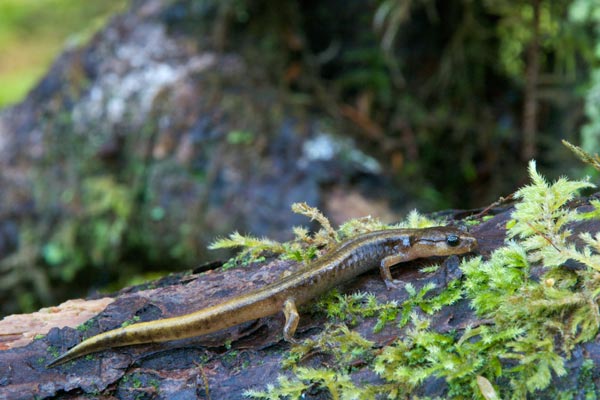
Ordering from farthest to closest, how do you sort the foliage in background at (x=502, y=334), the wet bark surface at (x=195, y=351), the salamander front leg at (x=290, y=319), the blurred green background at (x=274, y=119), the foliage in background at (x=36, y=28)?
1. the foliage in background at (x=36, y=28)
2. the blurred green background at (x=274, y=119)
3. the salamander front leg at (x=290, y=319)
4. the wet bark surface at (x=195, y=351)
5. the foliage in background at (x=502, y=334)

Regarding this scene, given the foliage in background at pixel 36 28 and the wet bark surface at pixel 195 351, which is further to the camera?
the foliage in background at pixel 36 28

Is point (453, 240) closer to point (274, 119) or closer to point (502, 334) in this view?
point (502, 334)

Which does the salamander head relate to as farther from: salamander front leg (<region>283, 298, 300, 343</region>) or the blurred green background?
the blurred green background

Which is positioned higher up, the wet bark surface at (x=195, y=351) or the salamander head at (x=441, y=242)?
the salamander head at (x=441, y=242)

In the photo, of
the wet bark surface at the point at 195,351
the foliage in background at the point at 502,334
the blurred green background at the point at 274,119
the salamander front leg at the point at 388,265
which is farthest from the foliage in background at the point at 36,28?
the foliage in background at the point at 502,334

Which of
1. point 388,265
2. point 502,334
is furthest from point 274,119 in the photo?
point 502,334

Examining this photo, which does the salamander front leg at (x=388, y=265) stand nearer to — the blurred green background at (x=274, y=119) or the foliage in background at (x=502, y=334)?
the foliage in background at (x=502, y=334)

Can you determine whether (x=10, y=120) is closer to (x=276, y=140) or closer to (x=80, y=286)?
(x=80, y=286)
